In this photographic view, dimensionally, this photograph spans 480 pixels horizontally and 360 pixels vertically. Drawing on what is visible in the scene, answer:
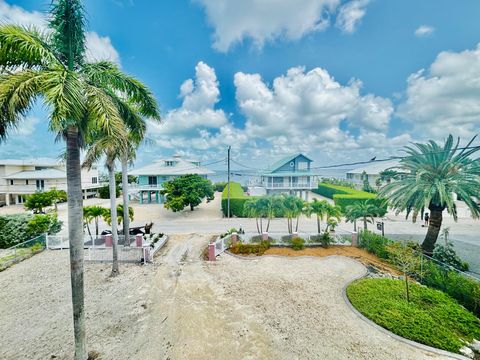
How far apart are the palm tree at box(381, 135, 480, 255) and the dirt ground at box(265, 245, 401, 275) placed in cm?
279

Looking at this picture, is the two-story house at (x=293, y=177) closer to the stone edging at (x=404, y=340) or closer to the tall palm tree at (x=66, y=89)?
the stone edging at (x=404, y=340)

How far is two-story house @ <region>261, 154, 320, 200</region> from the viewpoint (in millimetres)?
32562

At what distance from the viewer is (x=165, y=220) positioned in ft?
75.7

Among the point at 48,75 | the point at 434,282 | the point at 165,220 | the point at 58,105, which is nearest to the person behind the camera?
the point at 58,105

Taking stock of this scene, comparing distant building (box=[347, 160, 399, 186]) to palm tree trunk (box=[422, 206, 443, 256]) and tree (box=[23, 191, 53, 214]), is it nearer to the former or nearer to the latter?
palm tree trunk (box=[422, 206, 443, 256])

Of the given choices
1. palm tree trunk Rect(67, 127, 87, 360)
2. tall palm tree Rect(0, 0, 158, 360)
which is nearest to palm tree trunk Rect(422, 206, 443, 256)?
tall palm tree Rect(0, 0, 158, 360)

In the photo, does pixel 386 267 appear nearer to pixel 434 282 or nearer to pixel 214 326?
pixel 434 282

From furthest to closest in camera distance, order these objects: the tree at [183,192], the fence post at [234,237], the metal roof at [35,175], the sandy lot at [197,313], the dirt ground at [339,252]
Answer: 1. the metal roof at [35,175]
2. the tree at [183,192]
3. the fence post at [234,237]
4. the dirt ground at [339,252]
5. the sandy lot at [197,313]

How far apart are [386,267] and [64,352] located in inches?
600

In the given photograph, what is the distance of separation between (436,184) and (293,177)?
22.3 m

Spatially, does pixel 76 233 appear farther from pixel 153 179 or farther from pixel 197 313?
pixel 153 179

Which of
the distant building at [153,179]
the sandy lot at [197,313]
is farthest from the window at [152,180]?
the sandy lot at [197,313]

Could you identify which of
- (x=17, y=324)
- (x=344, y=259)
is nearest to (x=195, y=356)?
(x=17, y=324)

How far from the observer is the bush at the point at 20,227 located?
14453 millimetres
